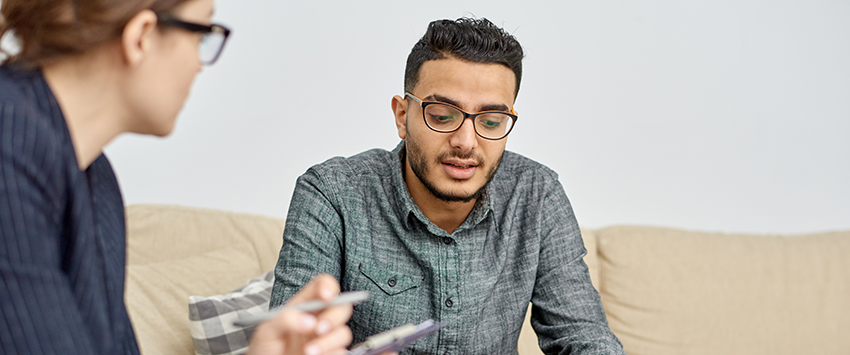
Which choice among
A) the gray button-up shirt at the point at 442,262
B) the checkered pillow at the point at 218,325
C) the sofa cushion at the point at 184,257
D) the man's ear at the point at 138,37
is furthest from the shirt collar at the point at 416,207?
the man's ear at the point at 138,37

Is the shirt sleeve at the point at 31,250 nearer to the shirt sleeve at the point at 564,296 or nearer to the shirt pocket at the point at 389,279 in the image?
the shirt pocket at the point at 389,279

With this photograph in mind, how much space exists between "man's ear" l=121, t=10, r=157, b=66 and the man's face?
0.75m

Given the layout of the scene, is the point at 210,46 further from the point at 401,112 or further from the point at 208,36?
the point at 401,112

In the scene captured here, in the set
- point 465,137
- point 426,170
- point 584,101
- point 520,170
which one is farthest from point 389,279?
point 584,101

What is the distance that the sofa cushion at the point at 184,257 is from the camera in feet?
5.41

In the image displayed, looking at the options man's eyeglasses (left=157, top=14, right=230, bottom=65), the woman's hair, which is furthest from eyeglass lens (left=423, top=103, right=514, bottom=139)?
the woman's hair

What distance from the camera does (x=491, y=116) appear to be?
135 centimetres

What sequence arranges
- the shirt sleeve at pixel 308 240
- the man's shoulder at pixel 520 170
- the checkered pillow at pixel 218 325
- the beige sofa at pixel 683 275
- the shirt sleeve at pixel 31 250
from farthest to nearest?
the beige sofa at pixel 683 275 < the man's shoulder at pixel 520 170 < the checkered pillow at pixel 218 325 < the shirt sleeve at pixel 308 240 < the shirt sleeve at pixel 31 250

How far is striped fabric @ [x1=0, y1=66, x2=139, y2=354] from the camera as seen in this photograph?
588 millimetres

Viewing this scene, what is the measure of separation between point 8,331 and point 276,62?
183cm

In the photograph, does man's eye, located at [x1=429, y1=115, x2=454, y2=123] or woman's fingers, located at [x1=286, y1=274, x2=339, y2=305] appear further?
man's eye, located at [x1=429, y1=115, x2=454, y2=123]

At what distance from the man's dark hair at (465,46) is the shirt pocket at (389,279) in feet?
1.39

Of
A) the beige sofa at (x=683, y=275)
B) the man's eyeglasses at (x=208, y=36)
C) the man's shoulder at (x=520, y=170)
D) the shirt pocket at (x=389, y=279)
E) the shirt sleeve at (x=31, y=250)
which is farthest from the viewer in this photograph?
the beige sofa at (x=683, y=275)

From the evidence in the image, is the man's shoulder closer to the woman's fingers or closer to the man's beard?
the man's beard
